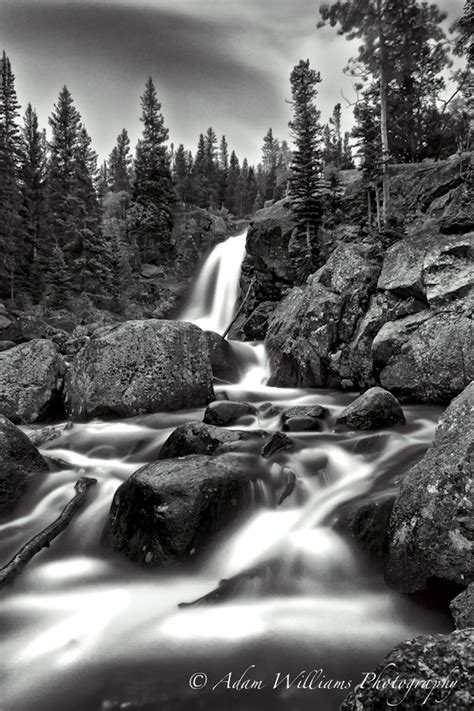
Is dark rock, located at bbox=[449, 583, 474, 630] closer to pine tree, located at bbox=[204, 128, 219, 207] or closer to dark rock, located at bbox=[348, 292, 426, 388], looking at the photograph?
dark rock, located at bbox=[348, 292, 426, 388]

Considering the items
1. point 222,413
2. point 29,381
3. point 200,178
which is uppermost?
point 200,178

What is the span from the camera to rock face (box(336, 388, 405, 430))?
793 centimetres

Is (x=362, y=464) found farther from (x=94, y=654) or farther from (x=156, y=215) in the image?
(x=156, y=215)

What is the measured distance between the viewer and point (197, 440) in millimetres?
6723

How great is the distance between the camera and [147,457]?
7855 mm

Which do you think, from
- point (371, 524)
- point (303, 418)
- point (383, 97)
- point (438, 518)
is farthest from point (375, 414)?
point (383, 97)

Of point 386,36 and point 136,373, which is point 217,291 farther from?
point 136,373

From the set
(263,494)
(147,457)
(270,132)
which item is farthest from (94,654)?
(270,132)

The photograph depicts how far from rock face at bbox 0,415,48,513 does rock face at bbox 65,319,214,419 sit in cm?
313

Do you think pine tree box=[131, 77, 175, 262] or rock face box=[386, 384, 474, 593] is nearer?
rock face box=[386, 384, 474, 593]

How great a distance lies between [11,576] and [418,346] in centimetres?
867

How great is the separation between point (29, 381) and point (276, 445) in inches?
267

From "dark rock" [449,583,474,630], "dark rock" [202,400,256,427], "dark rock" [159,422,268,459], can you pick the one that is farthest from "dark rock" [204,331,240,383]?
"dark rock" [449,583,474,630]
